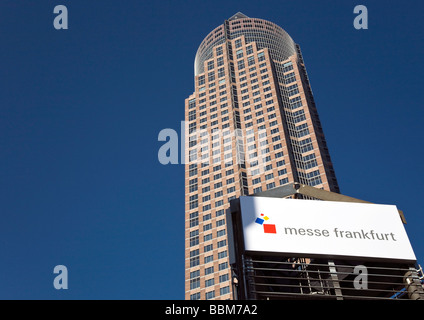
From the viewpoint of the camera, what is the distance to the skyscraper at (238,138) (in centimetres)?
10286

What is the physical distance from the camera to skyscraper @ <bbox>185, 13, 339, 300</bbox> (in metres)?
103

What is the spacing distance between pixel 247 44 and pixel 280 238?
430ft

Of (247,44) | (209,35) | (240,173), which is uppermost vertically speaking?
(209,35)

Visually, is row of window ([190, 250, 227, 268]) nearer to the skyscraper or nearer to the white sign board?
the skyscraper

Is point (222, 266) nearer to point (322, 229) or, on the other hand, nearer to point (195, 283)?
point (195, 283)

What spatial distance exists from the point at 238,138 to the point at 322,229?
96.2 metres

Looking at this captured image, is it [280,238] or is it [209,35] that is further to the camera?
[209,35]

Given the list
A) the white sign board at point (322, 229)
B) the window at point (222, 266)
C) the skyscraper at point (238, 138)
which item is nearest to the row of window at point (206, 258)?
the skyscraper at point (238, 138)

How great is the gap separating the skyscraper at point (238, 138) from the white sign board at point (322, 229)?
224 feet

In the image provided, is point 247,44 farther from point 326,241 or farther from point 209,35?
point 326,241
